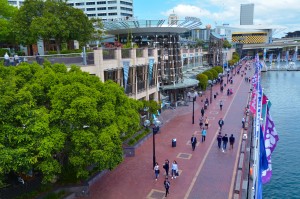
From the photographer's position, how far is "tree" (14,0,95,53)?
31.6 metres

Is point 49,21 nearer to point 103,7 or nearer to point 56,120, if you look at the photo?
point 56,120

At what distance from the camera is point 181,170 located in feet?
68.5

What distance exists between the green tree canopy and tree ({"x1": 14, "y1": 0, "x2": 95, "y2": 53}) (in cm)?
1648

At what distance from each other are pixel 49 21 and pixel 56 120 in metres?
20.4

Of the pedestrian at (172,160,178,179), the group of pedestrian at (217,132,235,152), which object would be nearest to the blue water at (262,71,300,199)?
the group of pedestrian at (217,132,235,152)

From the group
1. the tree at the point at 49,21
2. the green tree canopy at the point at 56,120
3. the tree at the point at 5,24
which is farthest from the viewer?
the tree at the point at 5,24

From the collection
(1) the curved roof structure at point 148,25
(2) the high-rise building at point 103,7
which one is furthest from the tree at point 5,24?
(2) the high-rise building at point 103,7

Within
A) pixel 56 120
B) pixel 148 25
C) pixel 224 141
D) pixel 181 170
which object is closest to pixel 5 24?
pixel 148 25

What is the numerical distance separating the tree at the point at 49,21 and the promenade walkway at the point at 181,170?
16129mm

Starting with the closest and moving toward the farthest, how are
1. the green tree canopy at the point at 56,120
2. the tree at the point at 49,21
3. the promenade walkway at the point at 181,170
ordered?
the green tree canopy at the point at 56,120 < the promenade walkway at the point at 181,170 < the tree at the point at 49,21

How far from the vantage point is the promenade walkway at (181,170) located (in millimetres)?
17734

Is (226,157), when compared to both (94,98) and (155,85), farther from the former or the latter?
(155,85)

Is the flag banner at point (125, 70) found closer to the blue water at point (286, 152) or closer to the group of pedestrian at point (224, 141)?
the group of pedestrian at point (224, 141)

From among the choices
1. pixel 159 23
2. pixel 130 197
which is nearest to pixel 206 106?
pixel 159 23
